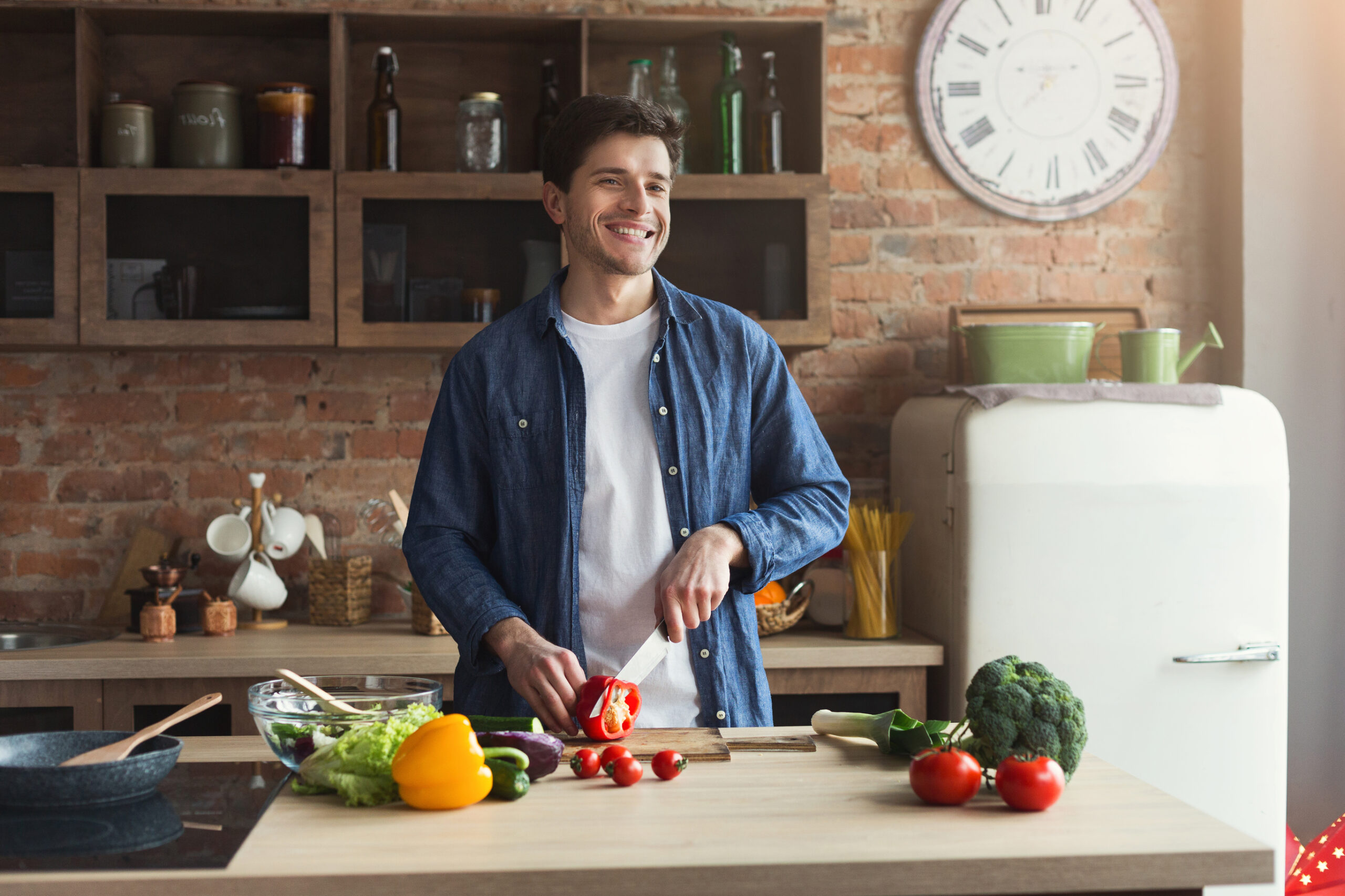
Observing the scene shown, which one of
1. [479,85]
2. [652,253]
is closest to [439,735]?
[652,253]

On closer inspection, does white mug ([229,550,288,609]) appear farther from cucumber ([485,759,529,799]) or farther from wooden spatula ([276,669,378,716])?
cucumber ([485,759,529,799])

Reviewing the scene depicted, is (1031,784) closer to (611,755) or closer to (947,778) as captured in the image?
(947,778)

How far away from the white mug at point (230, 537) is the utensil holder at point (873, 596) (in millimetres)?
1447

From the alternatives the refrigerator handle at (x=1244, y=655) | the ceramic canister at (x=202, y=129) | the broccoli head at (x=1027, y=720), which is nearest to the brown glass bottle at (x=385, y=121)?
the ceramic canister at (x=202, y=129)

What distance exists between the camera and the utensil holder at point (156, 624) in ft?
8.09

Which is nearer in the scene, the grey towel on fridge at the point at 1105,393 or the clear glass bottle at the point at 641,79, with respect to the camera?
the grey towel on fridge at the point at 1105,393

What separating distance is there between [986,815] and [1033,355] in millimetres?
1598

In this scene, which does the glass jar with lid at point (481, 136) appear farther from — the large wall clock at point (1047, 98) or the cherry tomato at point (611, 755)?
the cherry tomato at point (611, 755)

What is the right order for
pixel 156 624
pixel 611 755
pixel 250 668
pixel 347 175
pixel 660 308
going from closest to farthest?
pixel 611 755
pixel 660 308
pixel 250 668
pixel 156 624
pixel 347 175

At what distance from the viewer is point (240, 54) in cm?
286

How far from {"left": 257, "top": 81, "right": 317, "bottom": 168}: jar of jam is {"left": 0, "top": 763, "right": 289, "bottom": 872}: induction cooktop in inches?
69.0

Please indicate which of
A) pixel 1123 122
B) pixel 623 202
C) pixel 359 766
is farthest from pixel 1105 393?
pixel 359 766

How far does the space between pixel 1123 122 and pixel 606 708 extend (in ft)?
7.69

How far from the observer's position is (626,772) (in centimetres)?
121
